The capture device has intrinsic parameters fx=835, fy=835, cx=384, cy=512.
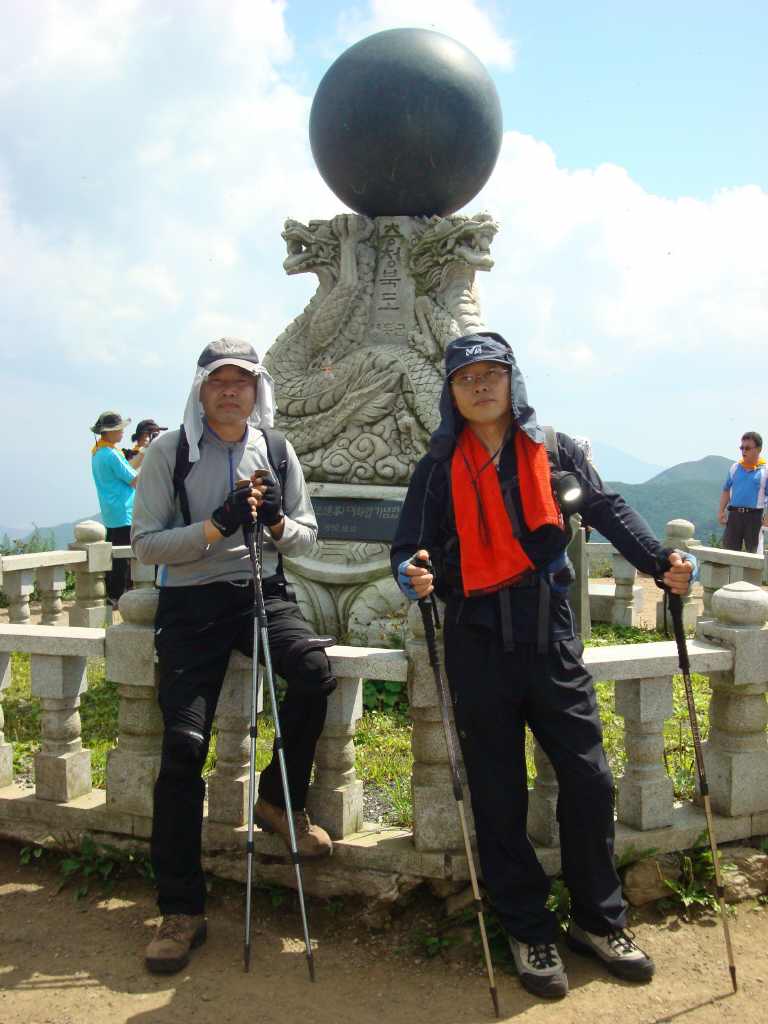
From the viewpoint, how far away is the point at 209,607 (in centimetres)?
315

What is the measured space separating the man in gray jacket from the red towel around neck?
69 cm

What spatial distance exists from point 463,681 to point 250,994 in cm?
125

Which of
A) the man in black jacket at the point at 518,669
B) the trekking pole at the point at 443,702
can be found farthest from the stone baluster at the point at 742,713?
the trekking pole at the point at 443,702

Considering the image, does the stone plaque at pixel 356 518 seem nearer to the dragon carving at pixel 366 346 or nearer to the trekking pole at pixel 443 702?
the dragon carving at pixel 366 346

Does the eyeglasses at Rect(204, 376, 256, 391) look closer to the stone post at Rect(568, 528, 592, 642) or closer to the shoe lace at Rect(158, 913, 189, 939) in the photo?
the shoe lace at Rect(158, 913, 189, 939)

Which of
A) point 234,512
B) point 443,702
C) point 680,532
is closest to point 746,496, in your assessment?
point 680,532

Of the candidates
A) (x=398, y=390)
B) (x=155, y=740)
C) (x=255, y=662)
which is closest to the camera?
(x=255, y=662)

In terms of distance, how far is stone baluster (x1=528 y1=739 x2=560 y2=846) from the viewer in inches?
128

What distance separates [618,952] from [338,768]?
119cm

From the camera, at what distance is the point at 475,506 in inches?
114

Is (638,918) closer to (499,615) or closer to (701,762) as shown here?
(701,762)

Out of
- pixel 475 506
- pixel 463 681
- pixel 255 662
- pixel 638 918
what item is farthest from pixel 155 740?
pixel 638 918

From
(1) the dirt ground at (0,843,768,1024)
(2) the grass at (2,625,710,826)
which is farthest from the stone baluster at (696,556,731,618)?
(1) the dirt ground at (0,843,768,1024)

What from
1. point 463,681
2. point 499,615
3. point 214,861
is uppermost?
point 499,615
